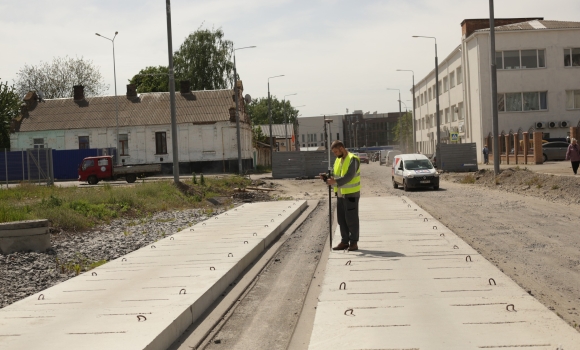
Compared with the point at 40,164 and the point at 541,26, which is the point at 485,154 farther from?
the point at 40,164

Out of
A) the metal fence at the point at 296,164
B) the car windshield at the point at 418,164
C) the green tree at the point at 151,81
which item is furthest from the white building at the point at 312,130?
the car windshield at the point at 418,164

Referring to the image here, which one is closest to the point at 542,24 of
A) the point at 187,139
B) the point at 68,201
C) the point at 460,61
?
the point at 460,61

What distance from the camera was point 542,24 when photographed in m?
61.1

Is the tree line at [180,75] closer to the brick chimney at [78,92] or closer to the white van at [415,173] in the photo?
the brick chimney at [78,92]

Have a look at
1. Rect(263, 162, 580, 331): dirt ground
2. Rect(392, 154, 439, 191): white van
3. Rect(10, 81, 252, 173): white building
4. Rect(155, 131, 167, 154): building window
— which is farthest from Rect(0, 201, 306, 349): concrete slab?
Rect(155, 131, 167, 154): building window

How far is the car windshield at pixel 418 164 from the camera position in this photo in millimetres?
32250

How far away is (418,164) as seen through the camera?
107 feet

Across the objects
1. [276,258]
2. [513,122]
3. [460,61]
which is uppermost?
[460,61]

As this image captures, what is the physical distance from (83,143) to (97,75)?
27.5 m

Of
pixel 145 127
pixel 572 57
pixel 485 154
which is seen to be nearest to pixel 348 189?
pixel 485 154

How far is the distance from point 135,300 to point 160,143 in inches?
2115

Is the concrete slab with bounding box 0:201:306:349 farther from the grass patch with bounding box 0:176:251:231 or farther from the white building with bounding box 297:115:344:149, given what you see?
the white building with bounding box 297:115:344:149

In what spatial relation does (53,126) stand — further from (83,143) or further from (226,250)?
(226,250)

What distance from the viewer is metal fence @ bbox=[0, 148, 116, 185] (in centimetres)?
4255
